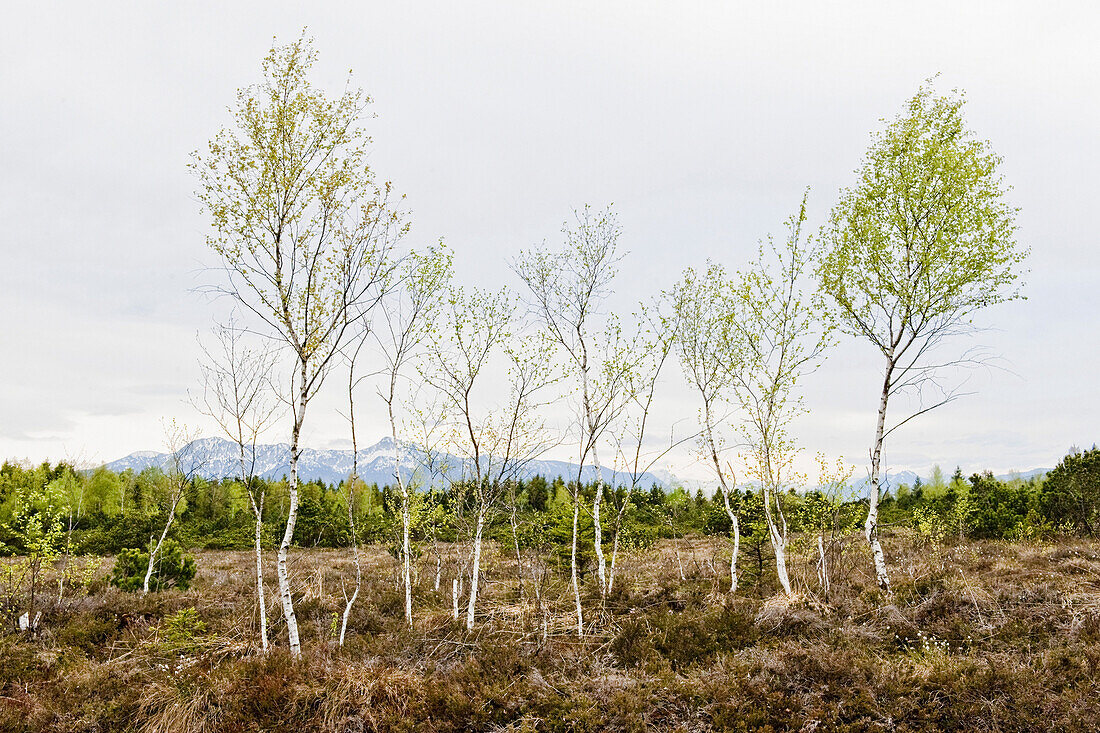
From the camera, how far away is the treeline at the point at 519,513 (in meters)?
14.9

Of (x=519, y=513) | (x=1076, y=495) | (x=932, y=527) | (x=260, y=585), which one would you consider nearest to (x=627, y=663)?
(x=260, y=585)

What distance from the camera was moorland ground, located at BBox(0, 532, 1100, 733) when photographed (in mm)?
7289

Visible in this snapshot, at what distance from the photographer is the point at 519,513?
71.3 ft

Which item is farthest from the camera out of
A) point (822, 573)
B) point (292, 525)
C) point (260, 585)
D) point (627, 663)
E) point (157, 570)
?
point (157, 570)

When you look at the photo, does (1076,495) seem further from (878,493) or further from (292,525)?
(292,525)

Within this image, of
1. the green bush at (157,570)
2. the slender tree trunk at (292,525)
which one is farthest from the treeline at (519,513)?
the slender tree trunk at (292,525)

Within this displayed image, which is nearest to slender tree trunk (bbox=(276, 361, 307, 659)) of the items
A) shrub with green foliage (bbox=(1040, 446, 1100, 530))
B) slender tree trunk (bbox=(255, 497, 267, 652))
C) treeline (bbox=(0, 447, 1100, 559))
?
slender tree trunk (bbox=(255, 497, 267, 652))

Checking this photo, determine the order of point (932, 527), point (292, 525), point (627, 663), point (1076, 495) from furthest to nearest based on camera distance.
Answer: point (932, 527)
point (1076, 495)
point (627, 663)
point (292, 525)

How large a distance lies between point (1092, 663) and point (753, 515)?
937 cm

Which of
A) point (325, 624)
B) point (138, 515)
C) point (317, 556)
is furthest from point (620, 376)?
point (138, 515)

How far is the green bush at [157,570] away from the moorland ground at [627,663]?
2.12 metres

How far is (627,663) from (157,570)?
14102 millimetres

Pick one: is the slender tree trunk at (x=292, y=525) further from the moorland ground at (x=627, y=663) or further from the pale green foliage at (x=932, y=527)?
the pale green foliage at (x=932, y=527)

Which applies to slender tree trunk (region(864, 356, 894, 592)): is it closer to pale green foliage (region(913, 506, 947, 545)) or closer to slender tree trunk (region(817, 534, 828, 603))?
slender tree trunk (region(817, 534, 828, 603))
